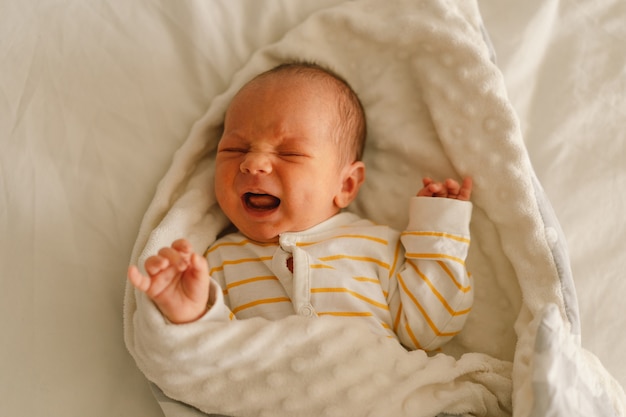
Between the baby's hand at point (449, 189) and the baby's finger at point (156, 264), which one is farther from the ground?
the baby's hand at point (449, 189)

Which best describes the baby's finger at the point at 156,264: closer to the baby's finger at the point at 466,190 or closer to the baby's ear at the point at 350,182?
the baby's ear at the point at 350,182

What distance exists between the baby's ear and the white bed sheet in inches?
14.5

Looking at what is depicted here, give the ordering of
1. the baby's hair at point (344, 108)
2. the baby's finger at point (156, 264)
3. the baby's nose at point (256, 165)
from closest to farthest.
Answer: the baby's finger at point (156, 264), the baby's nose at point (256, 165), the baby's hair at point (344, 108)

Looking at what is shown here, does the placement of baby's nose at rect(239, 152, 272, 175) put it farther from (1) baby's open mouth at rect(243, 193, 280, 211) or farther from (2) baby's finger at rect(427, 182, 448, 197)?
(2) baby's finger at rect(427, 182, 448, 197)

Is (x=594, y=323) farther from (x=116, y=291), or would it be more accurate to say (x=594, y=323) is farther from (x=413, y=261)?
(x=116, y=291)

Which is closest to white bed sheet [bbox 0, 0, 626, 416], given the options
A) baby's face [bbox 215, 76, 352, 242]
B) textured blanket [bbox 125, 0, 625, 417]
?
textured blanket [bbox 125, 0, 625, 417]

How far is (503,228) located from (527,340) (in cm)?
24

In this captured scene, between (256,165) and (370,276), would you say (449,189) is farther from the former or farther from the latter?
(256,165)

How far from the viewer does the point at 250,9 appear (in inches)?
56.3

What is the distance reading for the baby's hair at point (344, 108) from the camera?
1.26 meters

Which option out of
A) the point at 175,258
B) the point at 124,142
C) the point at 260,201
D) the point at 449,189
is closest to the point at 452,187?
the point at 449,189

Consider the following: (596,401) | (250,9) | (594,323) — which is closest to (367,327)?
(596,401)

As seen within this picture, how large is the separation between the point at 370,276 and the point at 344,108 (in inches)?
14.1

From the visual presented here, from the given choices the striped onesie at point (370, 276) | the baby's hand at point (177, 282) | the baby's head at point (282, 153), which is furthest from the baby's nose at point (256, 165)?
the baby's hand at point (177, 282)
